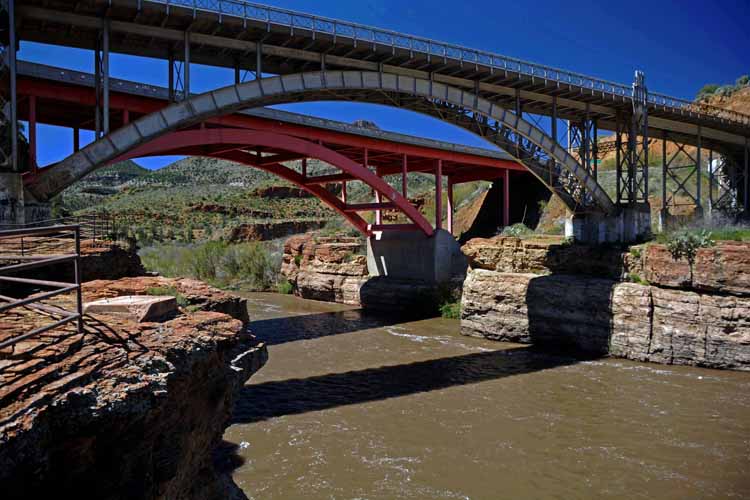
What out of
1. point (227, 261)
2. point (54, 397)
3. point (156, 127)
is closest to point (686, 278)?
point (156, 127)

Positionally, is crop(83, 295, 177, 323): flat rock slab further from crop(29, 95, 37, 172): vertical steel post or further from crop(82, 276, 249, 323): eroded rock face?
crop(29, 95, 37, 172): vertical steel post

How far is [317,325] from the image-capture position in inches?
856

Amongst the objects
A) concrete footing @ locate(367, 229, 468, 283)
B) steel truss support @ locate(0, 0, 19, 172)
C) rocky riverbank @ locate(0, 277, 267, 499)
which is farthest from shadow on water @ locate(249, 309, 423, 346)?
rocky riverbank @ locate(0, 277, 267, 499)

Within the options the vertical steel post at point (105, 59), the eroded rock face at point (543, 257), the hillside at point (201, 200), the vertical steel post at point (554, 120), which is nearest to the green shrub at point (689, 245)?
the eroded rock face at point (543, 257)

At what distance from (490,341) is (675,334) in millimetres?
5615

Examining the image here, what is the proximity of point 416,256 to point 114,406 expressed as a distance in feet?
83.4

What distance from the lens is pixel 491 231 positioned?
35812 mm

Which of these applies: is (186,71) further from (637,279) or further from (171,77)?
(637,279)

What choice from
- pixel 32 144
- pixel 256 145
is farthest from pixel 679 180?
pixel 32 144

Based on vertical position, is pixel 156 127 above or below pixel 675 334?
above

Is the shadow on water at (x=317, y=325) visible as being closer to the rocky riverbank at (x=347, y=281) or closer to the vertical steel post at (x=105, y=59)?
the rocky riverbank at (x=347, y=281)

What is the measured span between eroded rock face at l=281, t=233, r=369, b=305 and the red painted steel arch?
2042 millimetres

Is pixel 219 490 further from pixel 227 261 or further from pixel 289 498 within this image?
→ pixel 227 261

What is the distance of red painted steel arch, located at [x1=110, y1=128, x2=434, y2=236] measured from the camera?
18125mm
